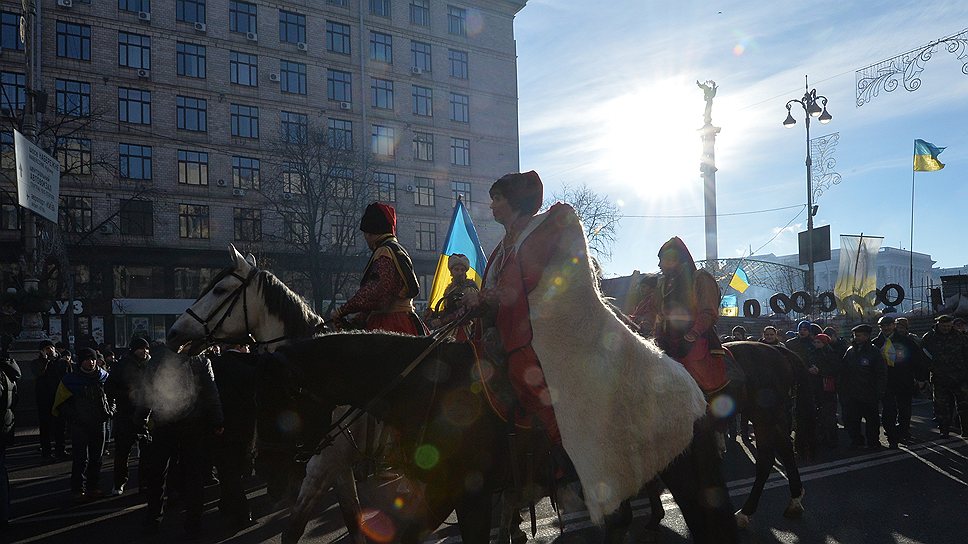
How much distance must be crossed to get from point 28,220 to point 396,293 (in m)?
18.2

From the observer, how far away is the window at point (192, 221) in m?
39.4

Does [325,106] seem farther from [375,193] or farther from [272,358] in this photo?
[272,358]

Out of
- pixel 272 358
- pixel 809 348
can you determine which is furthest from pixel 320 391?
pixel 809 348

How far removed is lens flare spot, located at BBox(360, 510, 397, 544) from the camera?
23.0ft

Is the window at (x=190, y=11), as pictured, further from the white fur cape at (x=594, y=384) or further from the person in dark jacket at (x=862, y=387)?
the white fur cape at (x=594, y=384)

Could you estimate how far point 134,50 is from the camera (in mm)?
38656

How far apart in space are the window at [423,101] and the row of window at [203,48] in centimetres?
138

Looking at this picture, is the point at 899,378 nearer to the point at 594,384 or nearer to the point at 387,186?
the point at 594,384

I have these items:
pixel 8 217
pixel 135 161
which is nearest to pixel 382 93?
pixel 135 161

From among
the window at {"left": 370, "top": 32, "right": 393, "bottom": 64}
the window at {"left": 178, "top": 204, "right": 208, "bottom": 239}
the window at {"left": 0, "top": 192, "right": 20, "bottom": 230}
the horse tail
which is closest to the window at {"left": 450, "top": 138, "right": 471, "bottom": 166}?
the window at {"left": 370, "top": 32, "right": 393, "bottom": 64}

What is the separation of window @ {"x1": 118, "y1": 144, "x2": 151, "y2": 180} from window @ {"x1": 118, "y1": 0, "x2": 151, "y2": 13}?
7.35 m

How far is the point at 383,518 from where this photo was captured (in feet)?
26.0

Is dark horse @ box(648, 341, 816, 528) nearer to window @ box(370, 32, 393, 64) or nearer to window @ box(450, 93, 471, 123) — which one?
window @ box(370, 32, 393, 64)

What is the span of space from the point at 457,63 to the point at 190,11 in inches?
698
